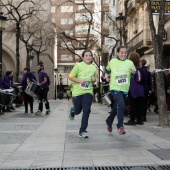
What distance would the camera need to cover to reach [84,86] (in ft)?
28.7

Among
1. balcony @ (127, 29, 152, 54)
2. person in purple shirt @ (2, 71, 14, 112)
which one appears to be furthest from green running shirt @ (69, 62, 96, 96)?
balcony @ (127, 29, 152, 54)

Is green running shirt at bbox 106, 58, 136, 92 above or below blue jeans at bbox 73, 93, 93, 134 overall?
above

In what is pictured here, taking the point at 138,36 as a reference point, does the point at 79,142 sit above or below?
below

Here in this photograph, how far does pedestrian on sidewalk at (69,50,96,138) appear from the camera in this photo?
8711 mm

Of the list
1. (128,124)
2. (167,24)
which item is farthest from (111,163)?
(167,24)

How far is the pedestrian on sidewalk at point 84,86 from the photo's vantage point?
8711mm

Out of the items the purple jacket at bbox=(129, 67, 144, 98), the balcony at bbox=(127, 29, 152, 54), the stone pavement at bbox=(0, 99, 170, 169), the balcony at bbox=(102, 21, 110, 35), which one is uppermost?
the balcony at bbox=(102, 21, 110, 35)

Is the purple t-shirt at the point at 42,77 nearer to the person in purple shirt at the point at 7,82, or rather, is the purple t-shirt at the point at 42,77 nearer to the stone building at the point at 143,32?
the person in purple shirt at the point at 7,82

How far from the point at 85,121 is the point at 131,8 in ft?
104

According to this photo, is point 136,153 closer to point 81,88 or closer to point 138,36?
point 81,88

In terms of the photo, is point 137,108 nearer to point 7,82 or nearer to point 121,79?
point 121,79

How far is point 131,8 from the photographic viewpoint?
39.2m

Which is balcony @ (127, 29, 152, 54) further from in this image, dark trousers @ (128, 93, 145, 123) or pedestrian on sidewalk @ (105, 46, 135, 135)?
pedestrian on sidewalk @ (105, 46, 135, 135)

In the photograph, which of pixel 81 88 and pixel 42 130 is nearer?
pixel 81 88
